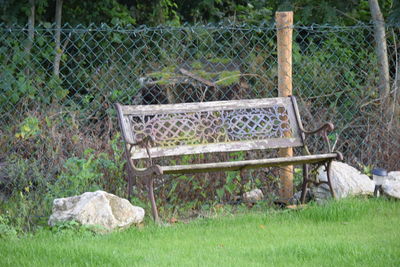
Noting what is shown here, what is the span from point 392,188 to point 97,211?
8.16ft

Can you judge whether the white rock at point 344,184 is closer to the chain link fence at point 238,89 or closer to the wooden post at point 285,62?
the wooden post at point 285,62

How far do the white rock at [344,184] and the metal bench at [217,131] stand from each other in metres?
0.14

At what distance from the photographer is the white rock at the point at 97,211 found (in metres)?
4.55

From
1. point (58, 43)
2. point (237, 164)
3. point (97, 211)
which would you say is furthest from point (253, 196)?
point (58, 43)

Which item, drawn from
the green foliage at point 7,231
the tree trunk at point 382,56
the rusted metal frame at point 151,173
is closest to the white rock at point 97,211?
the rusted metal frame at point 151,173

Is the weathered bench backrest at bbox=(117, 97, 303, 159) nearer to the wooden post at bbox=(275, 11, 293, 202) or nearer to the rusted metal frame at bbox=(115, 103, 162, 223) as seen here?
the rusted metal frame at bbox=(115, 103, 162, 223)

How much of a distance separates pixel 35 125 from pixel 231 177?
1816mm

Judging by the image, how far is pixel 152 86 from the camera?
7.16m

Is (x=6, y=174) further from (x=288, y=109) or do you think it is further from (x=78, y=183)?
(x=288, y=109)

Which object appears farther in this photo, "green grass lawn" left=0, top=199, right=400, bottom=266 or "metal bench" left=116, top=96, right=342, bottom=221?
"metal bench" left=116, top=96, right=342, bottom=221

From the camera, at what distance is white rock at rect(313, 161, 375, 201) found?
5512 millimetres

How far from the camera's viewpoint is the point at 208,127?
5570 mm

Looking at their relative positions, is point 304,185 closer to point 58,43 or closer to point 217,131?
point 217,131

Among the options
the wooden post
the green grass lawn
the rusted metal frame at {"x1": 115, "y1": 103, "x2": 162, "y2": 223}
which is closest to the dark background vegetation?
the wooden post
